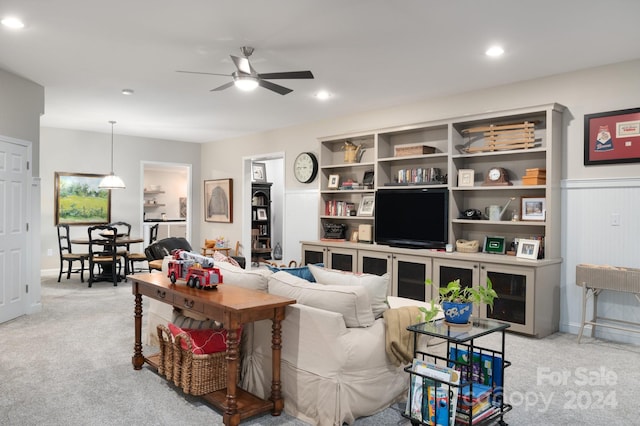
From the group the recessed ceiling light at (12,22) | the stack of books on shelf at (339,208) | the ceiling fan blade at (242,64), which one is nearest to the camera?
the recessed ceiling light at (12,22)

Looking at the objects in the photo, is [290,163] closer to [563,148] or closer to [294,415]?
[563,148]

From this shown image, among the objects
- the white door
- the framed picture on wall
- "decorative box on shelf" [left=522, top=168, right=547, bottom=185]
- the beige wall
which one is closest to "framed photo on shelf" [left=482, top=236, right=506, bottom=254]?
"decorative box on shelf" [left=522, top=168, right=547, bottom=185]

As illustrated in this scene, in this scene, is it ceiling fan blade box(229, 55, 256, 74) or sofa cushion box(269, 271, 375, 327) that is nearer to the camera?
sofa cushion box(269, 271, 375, 327)

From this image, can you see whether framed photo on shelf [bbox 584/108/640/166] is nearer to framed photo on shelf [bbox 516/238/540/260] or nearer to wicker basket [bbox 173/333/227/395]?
framed photo on shelf [bbox 516/238/540/260]

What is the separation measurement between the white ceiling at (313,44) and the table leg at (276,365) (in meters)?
2.15

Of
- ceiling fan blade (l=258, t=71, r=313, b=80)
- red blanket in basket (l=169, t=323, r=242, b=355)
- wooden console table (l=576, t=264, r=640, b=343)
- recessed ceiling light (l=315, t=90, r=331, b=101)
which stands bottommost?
red blanket in basket (l=169, t=323, r=242, b=355)

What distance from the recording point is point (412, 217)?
5602 millimetres

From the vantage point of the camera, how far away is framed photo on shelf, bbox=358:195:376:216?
627 centimetres

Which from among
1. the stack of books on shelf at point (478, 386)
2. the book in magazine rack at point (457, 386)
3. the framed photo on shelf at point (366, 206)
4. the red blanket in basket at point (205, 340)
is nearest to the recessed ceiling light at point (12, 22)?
the red blanket in basket at point (205, 340)

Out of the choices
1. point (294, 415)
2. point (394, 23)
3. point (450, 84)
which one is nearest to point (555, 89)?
point (450, 84)

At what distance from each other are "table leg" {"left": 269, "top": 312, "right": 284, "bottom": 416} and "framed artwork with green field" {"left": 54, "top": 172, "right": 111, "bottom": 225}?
6.88 metres

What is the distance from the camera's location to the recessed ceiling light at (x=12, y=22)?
3.49 meters

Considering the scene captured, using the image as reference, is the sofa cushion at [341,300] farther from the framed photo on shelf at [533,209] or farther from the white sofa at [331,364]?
the framed photo on shelf at [533,209]

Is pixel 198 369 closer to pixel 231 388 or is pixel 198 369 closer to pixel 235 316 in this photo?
pixel 231 388
